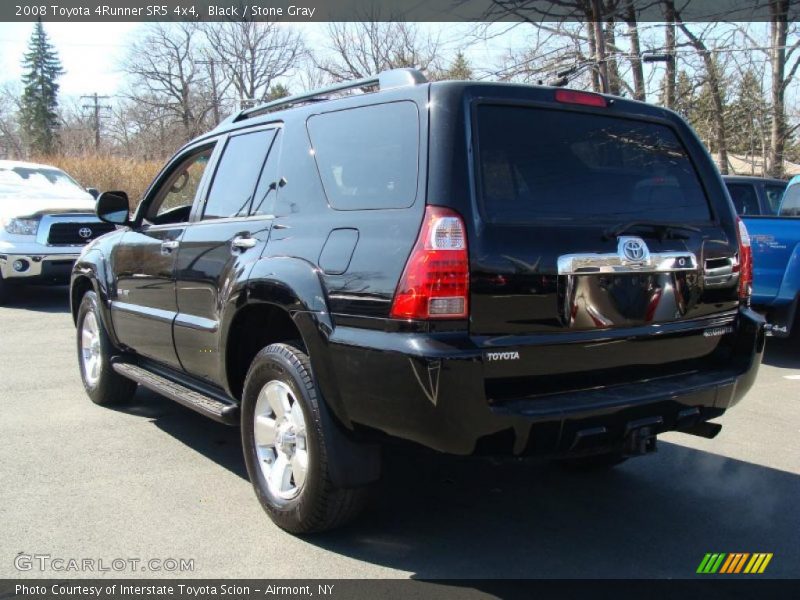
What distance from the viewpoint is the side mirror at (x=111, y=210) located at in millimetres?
5355

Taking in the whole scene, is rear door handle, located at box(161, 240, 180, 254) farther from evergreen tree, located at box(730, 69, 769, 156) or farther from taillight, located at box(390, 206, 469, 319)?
evergreen tree, located at box(730, 69, 769, 156)

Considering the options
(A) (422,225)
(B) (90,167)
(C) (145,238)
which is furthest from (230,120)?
(B) (90,167)

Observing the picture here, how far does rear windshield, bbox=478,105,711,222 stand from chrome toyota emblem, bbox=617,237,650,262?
0.41 feet

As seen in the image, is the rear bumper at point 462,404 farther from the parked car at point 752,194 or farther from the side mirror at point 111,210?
the parked car at point 752,194

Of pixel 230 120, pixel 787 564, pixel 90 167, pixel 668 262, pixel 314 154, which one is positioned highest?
pixel 90 167

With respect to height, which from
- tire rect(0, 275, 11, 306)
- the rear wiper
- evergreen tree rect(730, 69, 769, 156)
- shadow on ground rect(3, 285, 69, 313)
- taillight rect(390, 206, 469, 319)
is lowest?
shadow on ground rect(3, 285, 69, 313)

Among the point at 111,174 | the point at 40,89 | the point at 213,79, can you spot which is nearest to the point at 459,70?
the point at 111,174

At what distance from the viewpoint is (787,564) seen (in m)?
3.36

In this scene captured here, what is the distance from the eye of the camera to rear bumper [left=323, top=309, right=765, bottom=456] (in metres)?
2.81

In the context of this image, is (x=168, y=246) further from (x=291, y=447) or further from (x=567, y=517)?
(x=567, y=517)

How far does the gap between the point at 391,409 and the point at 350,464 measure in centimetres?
42

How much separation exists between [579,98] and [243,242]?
176 centimetres

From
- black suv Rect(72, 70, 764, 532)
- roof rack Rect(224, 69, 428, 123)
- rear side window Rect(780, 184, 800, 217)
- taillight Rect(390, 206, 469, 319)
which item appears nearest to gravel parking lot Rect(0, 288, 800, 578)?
black suv Rect(72, 70, 764, 532)

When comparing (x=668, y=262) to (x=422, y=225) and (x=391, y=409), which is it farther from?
(x=391, y=409)
